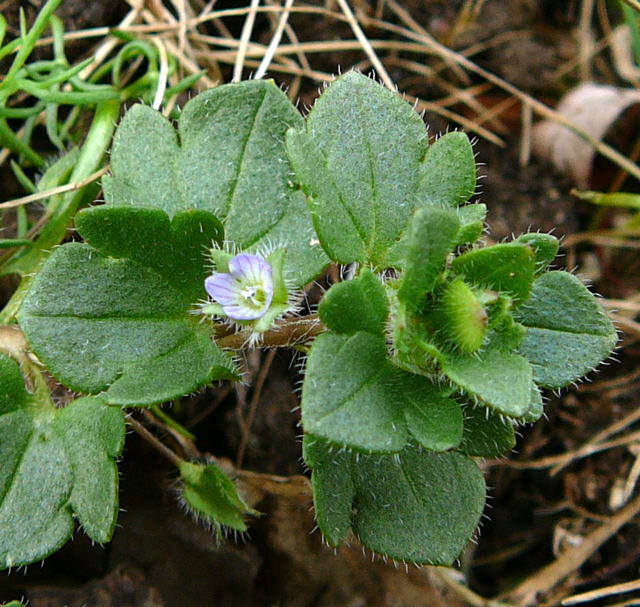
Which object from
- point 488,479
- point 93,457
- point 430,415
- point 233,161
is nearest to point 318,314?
point 430,415

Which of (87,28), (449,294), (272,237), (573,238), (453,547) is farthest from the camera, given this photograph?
(573,238)

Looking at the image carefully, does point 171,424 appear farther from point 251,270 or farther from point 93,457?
point 251,270

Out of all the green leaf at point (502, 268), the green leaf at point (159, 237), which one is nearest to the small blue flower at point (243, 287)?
the green leaf at point (159, 237)

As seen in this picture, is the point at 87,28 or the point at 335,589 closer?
the point at 335,589

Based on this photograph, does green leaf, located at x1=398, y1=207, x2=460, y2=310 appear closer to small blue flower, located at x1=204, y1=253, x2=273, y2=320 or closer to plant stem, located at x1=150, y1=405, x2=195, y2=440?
small blue flower, located at x1=204, y1=253, x2=273, y2=320

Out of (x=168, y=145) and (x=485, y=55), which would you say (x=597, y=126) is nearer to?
(x=485, y=55)

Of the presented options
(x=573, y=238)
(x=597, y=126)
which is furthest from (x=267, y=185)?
(x=597, y=126)

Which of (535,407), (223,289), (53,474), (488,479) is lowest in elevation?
(488,479)
